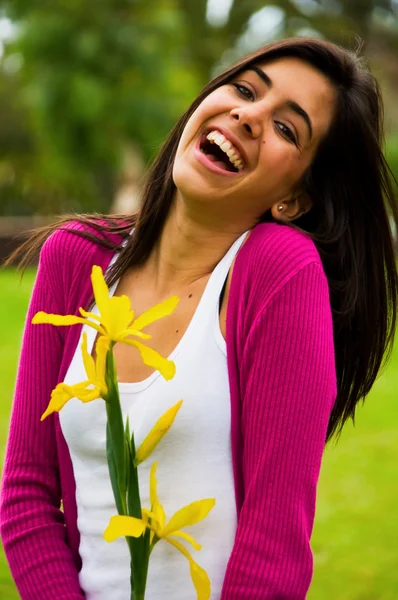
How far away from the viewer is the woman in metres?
1.49

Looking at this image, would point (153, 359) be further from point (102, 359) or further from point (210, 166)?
point (210, 166)

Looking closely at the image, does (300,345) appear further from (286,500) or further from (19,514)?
(19,514)

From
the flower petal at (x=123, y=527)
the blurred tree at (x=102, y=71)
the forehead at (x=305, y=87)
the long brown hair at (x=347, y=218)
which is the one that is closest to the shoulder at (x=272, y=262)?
the long brown hair at (x=347, y=218)

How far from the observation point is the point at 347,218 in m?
1.77

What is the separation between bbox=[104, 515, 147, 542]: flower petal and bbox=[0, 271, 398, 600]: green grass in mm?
1716

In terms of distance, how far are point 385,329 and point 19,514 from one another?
29.3 inches

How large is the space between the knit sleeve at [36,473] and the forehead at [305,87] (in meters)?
0.52

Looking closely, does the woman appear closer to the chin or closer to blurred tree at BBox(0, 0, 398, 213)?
the chin

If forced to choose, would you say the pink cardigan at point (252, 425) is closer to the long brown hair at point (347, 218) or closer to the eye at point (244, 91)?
the long brown hair at point (347, 218)

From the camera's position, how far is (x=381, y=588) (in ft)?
11.2

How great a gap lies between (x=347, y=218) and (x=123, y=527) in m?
0.84

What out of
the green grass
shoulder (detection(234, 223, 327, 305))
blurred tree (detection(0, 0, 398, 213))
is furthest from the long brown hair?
blurred tree (detection(0, 0, 398, 213))

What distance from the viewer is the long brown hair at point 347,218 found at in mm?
1723

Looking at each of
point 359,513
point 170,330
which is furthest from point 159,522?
point 359,513
